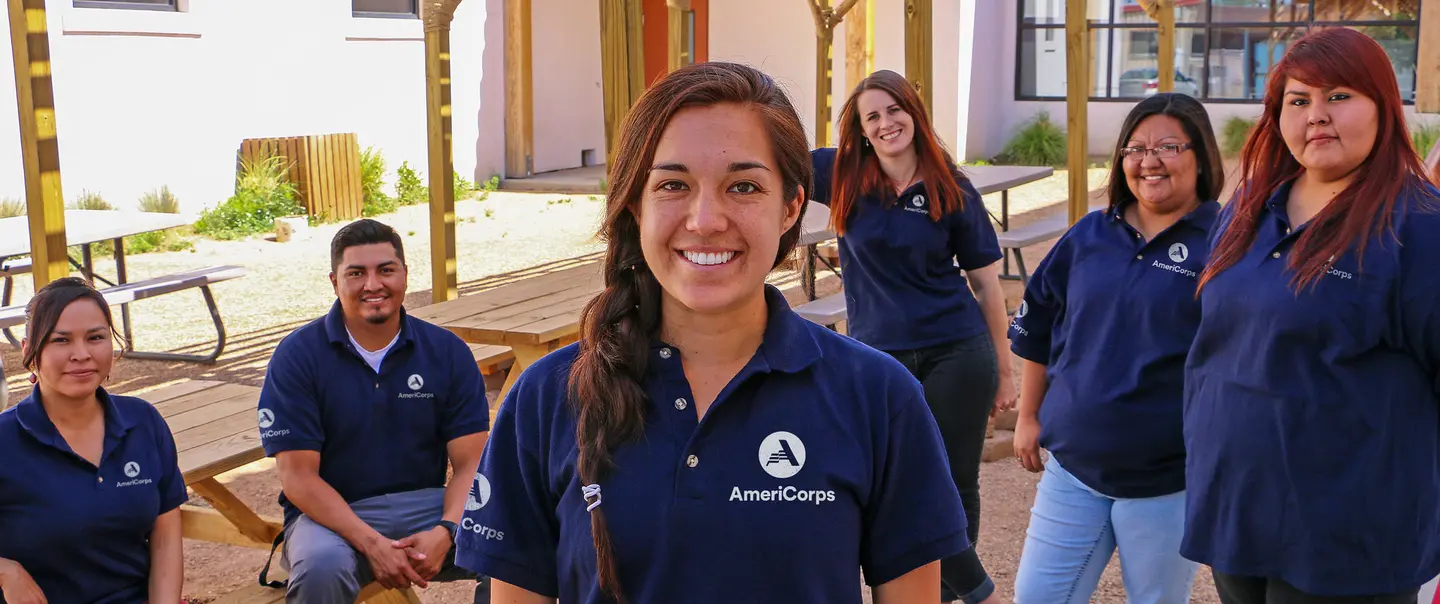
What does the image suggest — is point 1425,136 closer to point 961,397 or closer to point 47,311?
point 961,397

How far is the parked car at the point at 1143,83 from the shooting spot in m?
17.9

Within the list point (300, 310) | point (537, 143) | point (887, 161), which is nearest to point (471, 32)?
point (537, 143)

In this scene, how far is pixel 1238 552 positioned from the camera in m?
2.46

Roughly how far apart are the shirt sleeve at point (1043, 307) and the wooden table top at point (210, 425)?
2.24m

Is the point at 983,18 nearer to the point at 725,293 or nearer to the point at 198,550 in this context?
the point at 198,550

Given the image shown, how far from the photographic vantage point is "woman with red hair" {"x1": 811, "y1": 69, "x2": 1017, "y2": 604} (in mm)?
4031

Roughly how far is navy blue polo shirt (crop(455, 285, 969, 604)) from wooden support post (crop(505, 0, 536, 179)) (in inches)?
566

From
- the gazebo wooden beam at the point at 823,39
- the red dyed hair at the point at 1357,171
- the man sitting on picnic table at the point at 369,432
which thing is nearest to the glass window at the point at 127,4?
the gazebo wooden beam at the point at 823,39

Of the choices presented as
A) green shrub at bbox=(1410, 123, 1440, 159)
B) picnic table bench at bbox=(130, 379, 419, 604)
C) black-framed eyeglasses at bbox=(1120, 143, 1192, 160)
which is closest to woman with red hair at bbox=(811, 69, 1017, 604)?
black-framed eyeglasses at bbox=(1120, 143, 1192, 160)

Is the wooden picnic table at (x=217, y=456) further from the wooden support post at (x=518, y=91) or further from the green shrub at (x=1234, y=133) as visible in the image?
the green shrub at (x=1234, y=133)

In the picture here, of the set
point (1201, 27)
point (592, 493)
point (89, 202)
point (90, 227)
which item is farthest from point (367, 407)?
point (1201, 27)

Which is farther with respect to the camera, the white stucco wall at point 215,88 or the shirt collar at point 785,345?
the white stucco wall at point 215,88

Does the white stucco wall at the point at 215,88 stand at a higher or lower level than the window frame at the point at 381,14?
lower

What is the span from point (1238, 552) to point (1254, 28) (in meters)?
16.8
